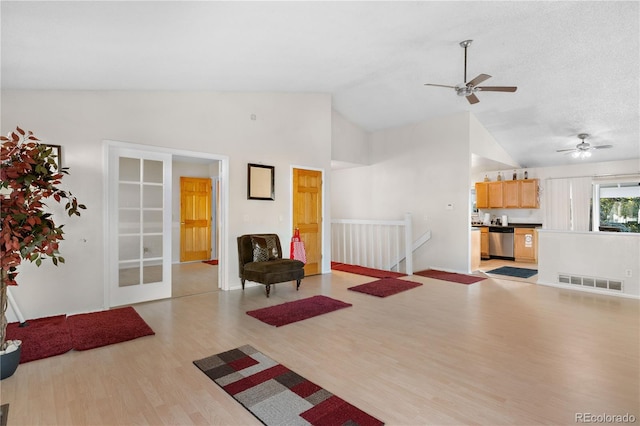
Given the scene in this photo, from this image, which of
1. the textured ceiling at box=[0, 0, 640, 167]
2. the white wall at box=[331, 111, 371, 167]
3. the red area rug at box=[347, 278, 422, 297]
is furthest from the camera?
the white wall at box=[331, 111, 371, 167]

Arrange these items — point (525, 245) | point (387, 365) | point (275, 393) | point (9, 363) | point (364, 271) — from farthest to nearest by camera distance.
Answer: point (525, 245), point (364, 271), point (387, 365), point (9, 363), point (275, 393)

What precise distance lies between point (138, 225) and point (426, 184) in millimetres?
5652

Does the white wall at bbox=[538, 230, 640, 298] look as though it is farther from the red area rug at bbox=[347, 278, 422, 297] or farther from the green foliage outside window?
the green foliage outside window

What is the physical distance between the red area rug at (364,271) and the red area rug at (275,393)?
160 inches

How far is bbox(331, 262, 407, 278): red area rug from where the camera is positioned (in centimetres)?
656

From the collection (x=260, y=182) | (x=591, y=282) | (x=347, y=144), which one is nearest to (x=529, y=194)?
(x=591, y=282)

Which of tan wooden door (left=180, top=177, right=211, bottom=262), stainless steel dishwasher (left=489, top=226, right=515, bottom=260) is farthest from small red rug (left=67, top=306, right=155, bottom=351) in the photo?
stainless steel dishwasher (left=489, top=226, right=515, bottom=260)

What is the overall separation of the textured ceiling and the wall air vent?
292 cm

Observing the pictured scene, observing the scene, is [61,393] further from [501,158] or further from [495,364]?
[501,158]

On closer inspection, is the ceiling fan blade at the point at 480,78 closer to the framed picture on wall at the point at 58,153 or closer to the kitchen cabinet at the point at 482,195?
the framed picture on wall at the point at 58,153

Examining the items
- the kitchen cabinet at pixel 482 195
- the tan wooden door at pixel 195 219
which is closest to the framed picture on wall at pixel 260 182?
the tan wooden door at pixel 195 219

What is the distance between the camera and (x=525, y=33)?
409 centimetres

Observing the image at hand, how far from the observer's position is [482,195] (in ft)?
30.3

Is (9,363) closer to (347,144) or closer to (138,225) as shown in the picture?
(138,225)
